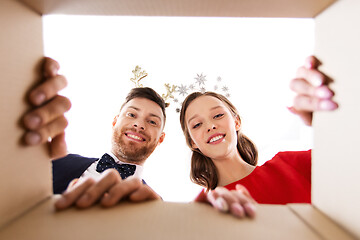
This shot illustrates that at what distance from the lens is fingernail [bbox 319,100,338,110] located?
1.29 feet

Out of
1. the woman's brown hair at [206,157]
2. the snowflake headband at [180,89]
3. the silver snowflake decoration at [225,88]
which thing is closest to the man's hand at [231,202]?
the woman's brown hair at [206,157]

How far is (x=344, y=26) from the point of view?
379 millimetres

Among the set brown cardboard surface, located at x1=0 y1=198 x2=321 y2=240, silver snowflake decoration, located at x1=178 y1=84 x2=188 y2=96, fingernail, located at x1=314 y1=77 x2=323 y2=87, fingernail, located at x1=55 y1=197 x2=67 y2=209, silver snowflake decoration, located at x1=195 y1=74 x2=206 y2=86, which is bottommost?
brown cardboard surface, located at x1=0 y1=198 x2=321 y2=240

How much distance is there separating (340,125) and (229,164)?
3.98 feet

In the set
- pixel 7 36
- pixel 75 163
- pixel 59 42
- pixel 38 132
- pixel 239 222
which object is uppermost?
pixel 59 42

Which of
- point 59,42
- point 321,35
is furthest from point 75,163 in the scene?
point 321,35

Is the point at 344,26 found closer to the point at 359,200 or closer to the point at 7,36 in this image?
the point at 359,200

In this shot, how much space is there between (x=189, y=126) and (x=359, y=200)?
→ 118 centimetres

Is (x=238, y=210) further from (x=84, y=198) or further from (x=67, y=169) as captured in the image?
(x=67, y=169)

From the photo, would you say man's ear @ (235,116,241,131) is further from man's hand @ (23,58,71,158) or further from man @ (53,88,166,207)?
man's hand @ (23,58,71,158)

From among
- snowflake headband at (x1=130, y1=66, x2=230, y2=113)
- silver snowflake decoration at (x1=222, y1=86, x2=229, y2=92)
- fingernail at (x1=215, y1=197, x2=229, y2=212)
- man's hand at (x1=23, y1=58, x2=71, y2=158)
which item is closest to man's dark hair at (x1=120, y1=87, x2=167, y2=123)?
snowflake headband at (x1=130, y1=66, x2=230, y2=113)

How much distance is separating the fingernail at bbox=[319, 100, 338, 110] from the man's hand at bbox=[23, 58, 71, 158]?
1.39ft

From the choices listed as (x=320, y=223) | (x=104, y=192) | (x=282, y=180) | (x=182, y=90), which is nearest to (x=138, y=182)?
(x=104, y=192)

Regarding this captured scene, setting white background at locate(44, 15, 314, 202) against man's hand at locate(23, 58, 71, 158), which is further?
white background at locate(44, 15, 314, 202)
